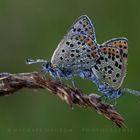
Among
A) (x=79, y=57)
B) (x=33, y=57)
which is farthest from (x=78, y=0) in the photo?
(x=79, y=57)

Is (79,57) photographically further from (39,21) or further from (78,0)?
(78,0)

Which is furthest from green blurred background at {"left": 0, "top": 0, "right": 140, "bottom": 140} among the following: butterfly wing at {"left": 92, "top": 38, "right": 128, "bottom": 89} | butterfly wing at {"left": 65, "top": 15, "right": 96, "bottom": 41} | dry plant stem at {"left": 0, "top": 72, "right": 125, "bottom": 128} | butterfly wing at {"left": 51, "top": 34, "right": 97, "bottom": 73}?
dry plant stem at {"left": 0, "top": 72, "right": 125, "bottom": 128}

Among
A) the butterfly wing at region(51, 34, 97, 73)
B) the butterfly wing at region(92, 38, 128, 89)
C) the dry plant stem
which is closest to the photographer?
the dry plant stem

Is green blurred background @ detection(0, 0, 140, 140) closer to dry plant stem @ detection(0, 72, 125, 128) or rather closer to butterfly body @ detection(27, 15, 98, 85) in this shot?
butterfly body @ detection(27, 15, 98, 85)

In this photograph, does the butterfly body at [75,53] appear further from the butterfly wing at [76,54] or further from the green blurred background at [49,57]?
the green blurred background at [49,57]

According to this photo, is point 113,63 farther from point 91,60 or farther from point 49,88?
point 49,88

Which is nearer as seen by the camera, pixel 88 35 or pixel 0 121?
pixel 88 35

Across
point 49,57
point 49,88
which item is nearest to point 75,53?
point 49,88
